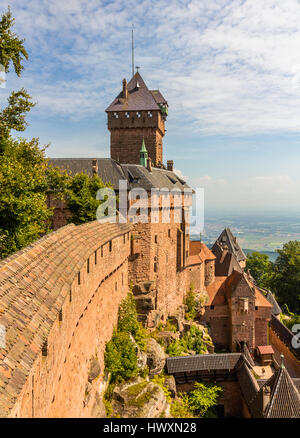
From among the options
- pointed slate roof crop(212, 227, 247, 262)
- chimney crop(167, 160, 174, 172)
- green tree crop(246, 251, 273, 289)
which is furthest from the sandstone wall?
green tree crop(246, 251, 273, 289)

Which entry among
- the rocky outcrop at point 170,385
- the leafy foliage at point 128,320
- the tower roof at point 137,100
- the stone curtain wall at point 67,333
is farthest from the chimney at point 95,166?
the rocky outcrop at point 170,385

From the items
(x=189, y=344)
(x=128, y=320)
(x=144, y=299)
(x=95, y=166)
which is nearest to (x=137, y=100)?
(x=95, y=166)

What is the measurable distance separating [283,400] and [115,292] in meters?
11.4

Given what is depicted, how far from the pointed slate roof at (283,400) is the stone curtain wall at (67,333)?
10.5m

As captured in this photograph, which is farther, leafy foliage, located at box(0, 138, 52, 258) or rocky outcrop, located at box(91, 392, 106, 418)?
leafy foliage, located at box(0, 138, 52, 258)

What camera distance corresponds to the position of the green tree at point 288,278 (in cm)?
4512

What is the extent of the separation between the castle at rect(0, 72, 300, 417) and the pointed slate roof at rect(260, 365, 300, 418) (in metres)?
0.06

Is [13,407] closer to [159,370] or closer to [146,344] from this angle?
[146,344]

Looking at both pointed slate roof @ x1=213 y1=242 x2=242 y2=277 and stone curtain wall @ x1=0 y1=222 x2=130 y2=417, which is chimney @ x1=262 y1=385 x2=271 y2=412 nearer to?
stone curtain wall @ x1=0 y1=222 x2=130 y2=417

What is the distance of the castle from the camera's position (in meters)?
4.49

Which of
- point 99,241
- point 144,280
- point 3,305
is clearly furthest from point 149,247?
point 3,305

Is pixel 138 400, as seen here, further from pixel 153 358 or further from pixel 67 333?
pixel 67 333

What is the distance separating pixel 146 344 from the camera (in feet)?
59.3
